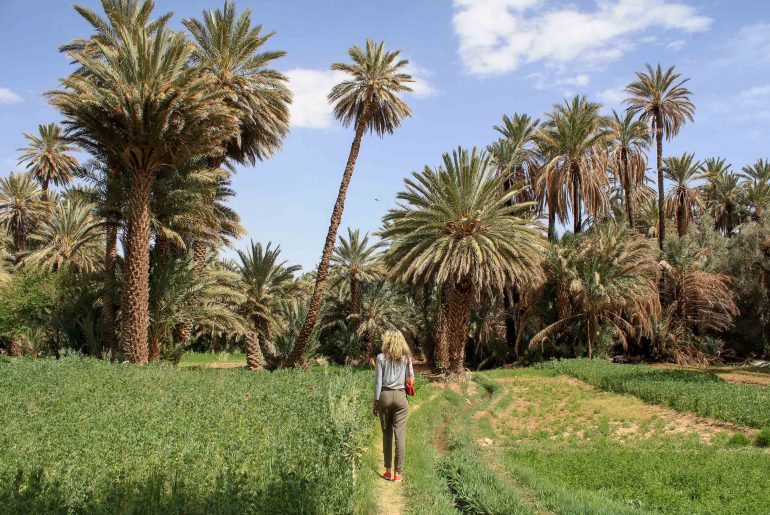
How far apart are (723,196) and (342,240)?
3471 cm

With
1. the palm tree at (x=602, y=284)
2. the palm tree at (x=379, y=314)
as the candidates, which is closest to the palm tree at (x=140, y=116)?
the palm tree at (x=379, y=314)

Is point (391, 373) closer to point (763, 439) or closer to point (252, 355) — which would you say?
point (763, 439)

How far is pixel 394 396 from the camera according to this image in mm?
8086

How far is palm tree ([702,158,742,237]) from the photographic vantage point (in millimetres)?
47875

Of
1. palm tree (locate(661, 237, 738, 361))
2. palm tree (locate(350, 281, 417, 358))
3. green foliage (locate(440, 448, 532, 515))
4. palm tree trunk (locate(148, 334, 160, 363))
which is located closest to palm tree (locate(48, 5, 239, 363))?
palm tree trunk (locate(148, 334, 160, 363))

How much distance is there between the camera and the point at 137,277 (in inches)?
734

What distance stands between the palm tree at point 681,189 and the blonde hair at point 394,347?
4359 cm

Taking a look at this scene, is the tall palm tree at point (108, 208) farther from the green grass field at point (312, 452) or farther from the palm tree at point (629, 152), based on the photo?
the palm tree at point (629, 152)

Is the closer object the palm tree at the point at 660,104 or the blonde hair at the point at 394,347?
the blonde hair at the point at 394,347

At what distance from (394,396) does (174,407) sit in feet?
12.6

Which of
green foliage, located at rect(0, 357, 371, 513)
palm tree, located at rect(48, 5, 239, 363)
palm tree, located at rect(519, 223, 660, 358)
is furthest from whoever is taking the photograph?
palm tree, located at rect(519, 223, 660, 358)

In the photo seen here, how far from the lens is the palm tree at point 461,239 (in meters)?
23.5

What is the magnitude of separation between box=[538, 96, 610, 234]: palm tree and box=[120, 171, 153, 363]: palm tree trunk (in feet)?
76.3

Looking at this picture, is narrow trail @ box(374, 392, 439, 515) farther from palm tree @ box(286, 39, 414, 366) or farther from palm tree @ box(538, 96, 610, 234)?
palm tree @ box(538, 96, 610, 234)
